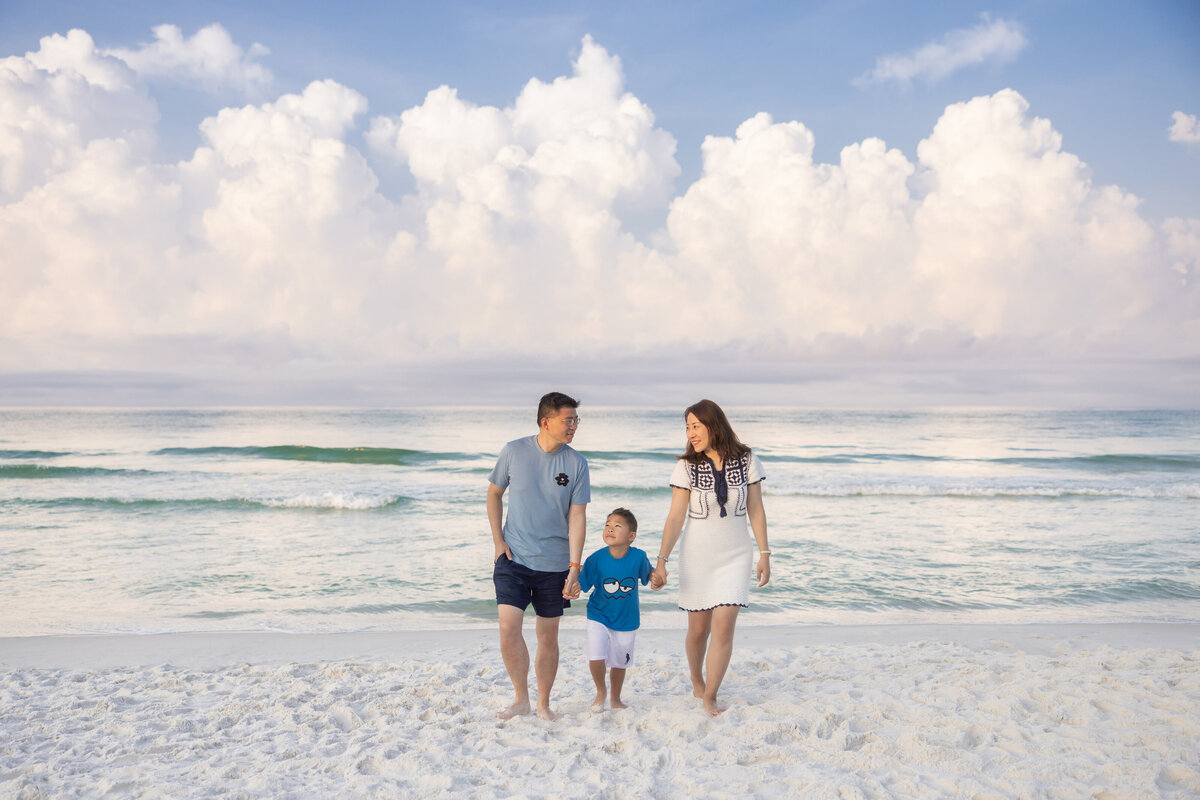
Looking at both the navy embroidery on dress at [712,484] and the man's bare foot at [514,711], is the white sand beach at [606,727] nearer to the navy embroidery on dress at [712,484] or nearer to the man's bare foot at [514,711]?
the man's bare foot at [514,711]

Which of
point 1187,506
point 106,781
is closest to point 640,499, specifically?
point 1187,506

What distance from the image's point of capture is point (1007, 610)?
27.3 feet

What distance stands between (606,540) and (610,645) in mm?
693

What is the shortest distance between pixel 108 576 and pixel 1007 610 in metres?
A: 11.2

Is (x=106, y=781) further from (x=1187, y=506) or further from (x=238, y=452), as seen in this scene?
(x=238, y=452)

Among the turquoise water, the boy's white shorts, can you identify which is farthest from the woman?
the turquoise water

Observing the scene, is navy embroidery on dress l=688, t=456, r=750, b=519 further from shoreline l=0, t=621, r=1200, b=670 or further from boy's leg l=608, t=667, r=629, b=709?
shoreline l=0, t=621, r=1200, b=670

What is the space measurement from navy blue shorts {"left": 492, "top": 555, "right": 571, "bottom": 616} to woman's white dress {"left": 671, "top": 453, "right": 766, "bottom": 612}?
76 centimetres

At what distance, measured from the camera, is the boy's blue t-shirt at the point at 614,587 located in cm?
433

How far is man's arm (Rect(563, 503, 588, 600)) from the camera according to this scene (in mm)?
4137

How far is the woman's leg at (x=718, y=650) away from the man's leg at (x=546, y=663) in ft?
3.04

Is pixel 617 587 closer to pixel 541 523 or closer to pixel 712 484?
pixel 541 523

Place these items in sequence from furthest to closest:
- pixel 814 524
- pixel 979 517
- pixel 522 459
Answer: pixel 979 517 → pixel 814 524 → pixel 522 459

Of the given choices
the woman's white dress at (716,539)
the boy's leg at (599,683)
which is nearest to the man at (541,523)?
the boy's leg at (599,683)
